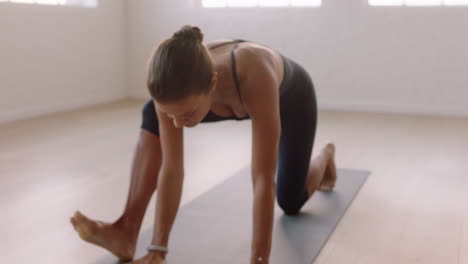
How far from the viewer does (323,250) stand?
1927mm

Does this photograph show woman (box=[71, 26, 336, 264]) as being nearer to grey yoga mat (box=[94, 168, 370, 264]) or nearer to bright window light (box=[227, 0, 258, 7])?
grey yoga mat (box=[94, 168, 370, 264])

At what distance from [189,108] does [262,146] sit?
235 millimetres

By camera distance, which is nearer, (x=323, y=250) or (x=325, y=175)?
(x=323, y=250)

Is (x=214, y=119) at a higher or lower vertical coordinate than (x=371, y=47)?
higher

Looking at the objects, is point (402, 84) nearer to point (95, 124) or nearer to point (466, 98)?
point (466, 98)

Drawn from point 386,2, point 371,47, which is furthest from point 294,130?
point 386,2

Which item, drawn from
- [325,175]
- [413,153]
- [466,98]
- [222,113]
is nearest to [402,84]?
[466,98]

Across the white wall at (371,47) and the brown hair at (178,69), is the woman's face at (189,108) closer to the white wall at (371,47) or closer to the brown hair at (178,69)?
the brown hair at (178,69)

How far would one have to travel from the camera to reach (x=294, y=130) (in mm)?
2031

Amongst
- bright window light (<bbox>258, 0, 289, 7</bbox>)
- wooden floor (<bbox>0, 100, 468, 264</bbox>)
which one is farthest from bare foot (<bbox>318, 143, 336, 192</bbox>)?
bright window light (<bbox>258, 0, 289, 7</bbox>)

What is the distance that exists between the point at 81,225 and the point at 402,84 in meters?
4.00

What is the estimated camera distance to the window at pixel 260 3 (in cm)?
524

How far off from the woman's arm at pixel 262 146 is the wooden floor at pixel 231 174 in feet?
1.79

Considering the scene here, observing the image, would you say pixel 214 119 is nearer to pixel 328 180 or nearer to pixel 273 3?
pixel 328 180
